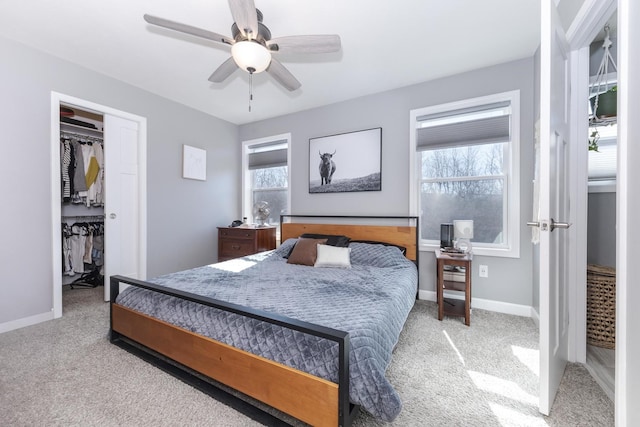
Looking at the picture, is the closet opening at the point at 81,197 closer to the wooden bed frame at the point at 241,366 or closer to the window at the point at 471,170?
the wooden bed frame at the point at 241,366

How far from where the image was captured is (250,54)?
176cm

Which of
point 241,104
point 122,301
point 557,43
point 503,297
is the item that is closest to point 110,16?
point 241,104

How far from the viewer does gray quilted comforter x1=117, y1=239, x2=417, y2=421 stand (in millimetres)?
1133

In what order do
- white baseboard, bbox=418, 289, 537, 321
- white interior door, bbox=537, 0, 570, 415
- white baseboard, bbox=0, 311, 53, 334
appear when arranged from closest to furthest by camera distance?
white interior door, bbox=537, 0, 570, 415
white baseboard, bbox=0, 311, 53, 334
white baseboard, bbox=418, 289, 537, 321

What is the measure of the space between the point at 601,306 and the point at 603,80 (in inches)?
73.2

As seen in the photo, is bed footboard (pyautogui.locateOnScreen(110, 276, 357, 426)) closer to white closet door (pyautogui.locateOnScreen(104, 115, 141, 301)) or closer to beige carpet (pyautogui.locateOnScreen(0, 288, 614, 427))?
beige carpet (pyautogui.locateOnScreen(0, 288, 614, 427))

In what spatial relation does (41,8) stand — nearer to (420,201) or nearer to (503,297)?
(420,201)

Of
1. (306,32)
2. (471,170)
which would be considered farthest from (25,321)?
(471,170)

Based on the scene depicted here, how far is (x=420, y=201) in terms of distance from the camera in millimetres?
3088

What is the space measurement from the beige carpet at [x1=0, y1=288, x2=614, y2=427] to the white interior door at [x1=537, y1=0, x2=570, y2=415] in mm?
163

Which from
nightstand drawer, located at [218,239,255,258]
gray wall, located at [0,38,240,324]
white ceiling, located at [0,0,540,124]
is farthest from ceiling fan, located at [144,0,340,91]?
nightstand drawer, located at [218,239,255,258]

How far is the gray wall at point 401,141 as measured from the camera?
2.57 m

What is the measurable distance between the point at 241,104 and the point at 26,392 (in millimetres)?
3384

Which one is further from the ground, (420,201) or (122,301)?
(420,201)
